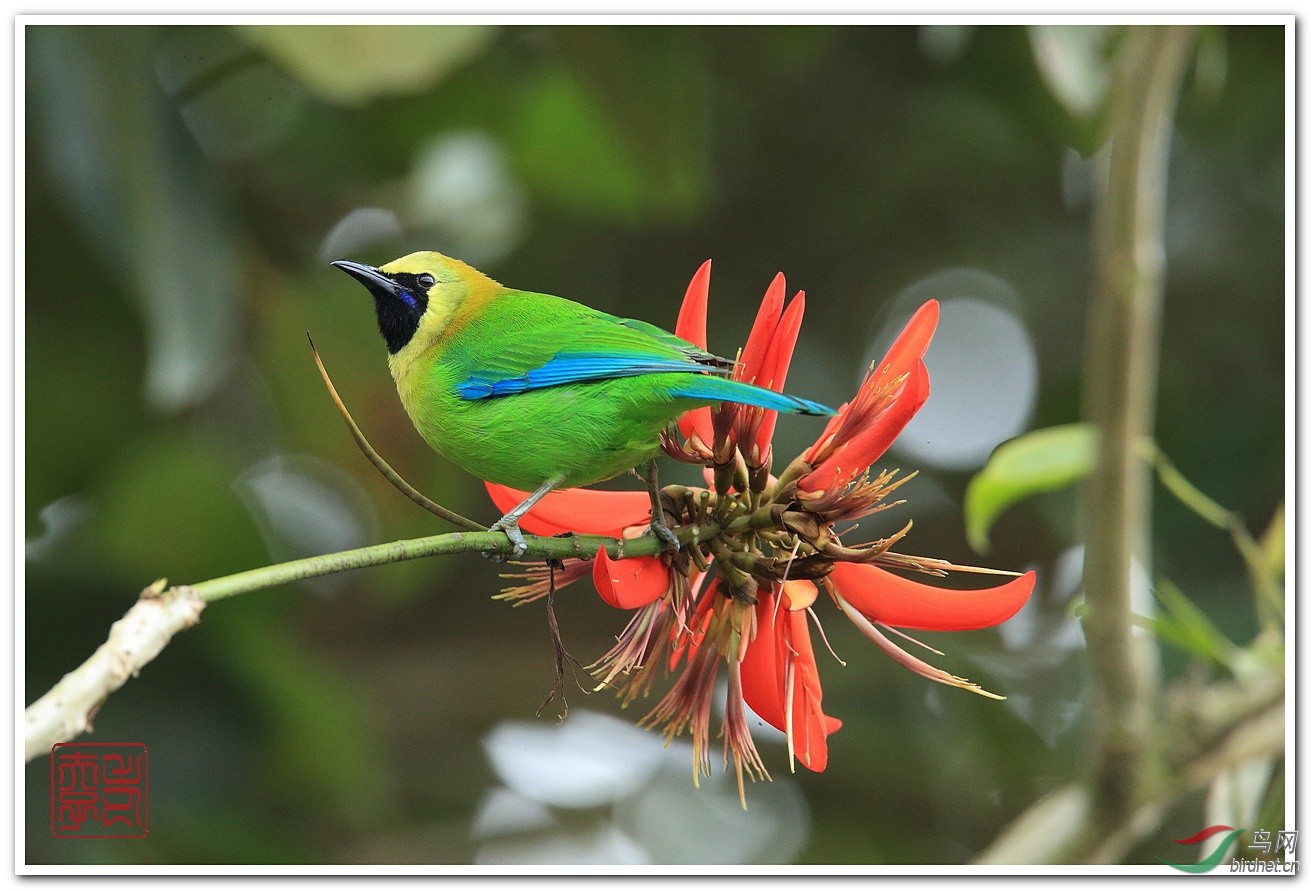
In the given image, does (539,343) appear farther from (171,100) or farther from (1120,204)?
(171,100)

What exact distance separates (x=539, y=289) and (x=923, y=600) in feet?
9.70

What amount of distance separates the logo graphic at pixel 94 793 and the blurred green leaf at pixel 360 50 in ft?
5.18

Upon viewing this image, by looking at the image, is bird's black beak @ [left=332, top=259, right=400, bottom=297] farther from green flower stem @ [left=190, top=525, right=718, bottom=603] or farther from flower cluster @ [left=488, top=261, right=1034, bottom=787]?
green flower stem @ [left=190, top=525, right=718, bottom=603]

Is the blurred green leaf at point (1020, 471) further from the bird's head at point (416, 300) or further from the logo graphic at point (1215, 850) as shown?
the bird's head at point (416, 300)

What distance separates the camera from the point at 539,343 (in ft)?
6.86

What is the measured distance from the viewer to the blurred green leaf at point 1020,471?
2883 millimetres

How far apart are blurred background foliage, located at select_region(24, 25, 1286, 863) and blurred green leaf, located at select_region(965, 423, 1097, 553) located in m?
0.53

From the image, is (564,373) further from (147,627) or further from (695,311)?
(147,627)

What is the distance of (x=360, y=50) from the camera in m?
3.07

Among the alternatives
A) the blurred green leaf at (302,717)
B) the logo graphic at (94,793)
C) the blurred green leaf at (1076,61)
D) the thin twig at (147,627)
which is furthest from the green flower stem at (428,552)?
the blurred green leaf at (302,717)

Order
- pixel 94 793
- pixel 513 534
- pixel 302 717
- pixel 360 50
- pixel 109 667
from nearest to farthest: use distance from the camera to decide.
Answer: pixel 109 667, pixel 513 534, pixel 94 793, pixel 360 50, pixel 302 717

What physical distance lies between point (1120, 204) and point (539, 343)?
5.78ft

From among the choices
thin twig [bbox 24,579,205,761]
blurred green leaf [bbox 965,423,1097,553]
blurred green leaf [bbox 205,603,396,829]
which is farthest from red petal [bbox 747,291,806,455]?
blurred green leaf [bbox 205,603,396,829]

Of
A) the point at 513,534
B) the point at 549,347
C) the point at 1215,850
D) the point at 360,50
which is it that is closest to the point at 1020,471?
the point at 1215,850
